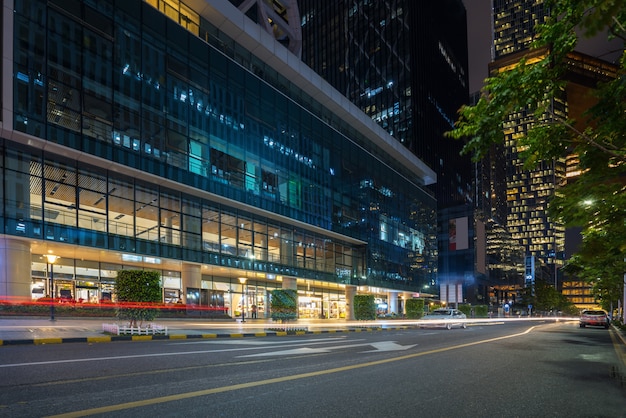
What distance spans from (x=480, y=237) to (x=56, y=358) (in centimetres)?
11342

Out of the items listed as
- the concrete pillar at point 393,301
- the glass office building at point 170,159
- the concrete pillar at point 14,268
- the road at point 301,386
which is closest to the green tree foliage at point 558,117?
the road at point 301,386

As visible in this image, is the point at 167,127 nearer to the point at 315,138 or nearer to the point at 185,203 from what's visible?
the point at 185,203

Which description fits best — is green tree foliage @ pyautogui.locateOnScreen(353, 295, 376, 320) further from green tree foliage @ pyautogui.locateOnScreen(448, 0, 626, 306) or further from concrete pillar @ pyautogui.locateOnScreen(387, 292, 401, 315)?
green tree foliage @ pyautogui.locateOnScreen(448, 0, 626, 306)

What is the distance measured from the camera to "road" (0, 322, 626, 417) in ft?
17.1

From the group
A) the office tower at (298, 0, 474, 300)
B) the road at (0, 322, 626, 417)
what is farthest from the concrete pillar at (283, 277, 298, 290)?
the office tower at (298, 0, 474, 300)

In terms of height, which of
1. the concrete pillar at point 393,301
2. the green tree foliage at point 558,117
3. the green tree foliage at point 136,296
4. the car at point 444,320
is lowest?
the concrete pillar at point 393,301

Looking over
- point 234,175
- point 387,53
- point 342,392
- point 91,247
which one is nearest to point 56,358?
point 342,392

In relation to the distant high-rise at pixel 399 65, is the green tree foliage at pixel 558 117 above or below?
below

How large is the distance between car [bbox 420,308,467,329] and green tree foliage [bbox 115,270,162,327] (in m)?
19.3

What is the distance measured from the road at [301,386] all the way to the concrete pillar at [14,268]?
17353 mm

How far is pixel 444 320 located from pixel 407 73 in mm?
84297

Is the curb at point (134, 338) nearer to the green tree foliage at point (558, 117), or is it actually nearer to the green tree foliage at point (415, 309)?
the green tree foliage at point (558, 117)

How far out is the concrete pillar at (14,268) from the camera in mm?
24969

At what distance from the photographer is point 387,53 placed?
10831cm
